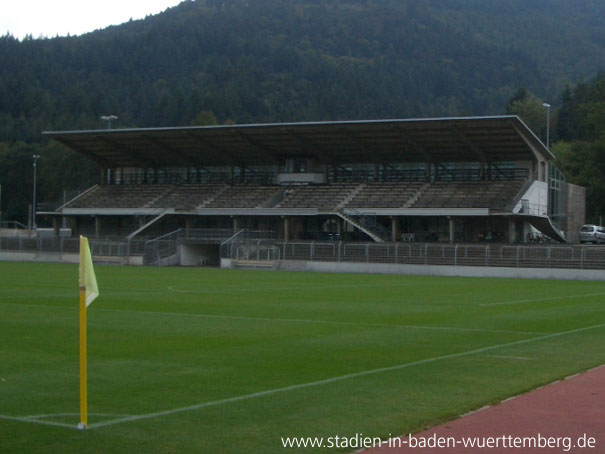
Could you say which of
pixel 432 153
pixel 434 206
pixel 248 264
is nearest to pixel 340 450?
pixel 248 264

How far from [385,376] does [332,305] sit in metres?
14.6

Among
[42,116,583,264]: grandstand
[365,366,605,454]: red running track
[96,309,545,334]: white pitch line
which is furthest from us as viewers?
[42,116,583,264]: grandstand

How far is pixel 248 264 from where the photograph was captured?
63.3m

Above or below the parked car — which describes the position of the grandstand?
above

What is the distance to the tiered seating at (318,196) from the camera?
7275 centimetres

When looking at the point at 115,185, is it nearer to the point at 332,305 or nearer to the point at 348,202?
the point at 348,202

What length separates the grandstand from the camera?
68.2m

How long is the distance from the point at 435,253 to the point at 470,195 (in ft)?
41.4

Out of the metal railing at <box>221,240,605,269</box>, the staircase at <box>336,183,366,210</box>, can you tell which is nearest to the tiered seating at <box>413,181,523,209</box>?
the staircase at <box>336,183,366,210</box>

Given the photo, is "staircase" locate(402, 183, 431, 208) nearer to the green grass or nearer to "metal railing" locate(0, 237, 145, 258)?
"metal railing" locate(0, 237, 145, 258)

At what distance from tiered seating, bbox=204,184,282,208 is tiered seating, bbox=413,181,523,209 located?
13142 millimetres

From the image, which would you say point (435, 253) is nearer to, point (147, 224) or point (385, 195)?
point (385, 195)

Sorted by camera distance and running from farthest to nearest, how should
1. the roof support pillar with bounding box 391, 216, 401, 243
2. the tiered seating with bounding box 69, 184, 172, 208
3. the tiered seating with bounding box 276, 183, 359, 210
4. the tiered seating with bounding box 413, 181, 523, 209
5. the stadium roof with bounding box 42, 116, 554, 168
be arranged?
the tiered seating with bounding box 69, 184, 172, 208, the tiered seating with bounding box 276, 183, 359, 210, the roof support pillar with bounding box 391, 216, 401, 243, the tiered seating with bounding box 413, 181, 523, 209, the stadium roof with bounding box 42, 116, 554, 168

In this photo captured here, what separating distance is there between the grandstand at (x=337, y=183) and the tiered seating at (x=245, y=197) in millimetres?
170
